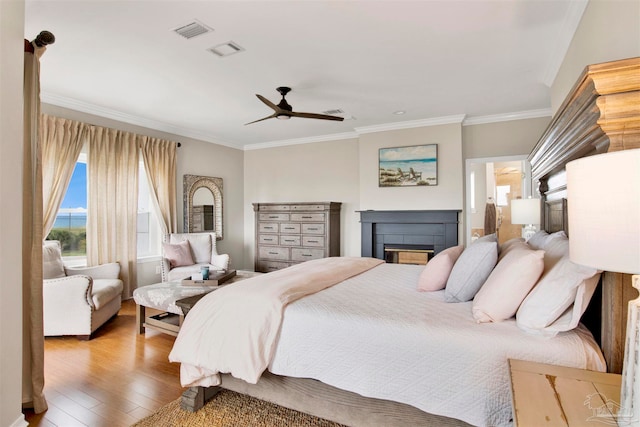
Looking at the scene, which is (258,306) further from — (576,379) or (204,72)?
(204,72)

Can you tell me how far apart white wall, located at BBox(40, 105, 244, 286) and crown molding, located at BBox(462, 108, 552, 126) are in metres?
4.22

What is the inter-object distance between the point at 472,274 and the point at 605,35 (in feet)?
5.10

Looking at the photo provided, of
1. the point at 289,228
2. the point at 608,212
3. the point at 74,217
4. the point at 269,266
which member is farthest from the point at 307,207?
the point at 608,212

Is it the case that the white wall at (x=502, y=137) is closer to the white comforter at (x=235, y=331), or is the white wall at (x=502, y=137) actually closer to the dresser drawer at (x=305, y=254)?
the dresser drawer at (x=305, y=254)

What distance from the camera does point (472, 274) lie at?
194 centimetres

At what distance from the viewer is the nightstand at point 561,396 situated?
0.96 meters

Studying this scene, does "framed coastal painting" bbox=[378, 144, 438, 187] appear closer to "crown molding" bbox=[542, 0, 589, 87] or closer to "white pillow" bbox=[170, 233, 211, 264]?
"crown molding" bbox=[542, 0, 589, 87]

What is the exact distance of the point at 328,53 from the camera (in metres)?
3.01

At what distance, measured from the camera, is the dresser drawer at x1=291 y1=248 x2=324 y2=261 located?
19.0ft

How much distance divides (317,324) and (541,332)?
100cm

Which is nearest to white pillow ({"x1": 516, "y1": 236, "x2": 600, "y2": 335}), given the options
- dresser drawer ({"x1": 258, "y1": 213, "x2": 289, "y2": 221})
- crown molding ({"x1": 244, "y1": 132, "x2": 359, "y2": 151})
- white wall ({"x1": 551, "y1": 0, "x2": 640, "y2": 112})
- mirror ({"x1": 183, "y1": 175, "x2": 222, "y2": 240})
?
white wall ({"x1": 551, "y1": 0, "x2": 640, "y2": 112})

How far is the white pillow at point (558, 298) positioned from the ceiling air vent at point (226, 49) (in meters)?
2.77

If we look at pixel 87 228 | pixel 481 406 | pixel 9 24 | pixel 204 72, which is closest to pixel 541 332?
pixel 481 406

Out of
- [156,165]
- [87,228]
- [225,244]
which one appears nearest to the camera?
[87,228]
